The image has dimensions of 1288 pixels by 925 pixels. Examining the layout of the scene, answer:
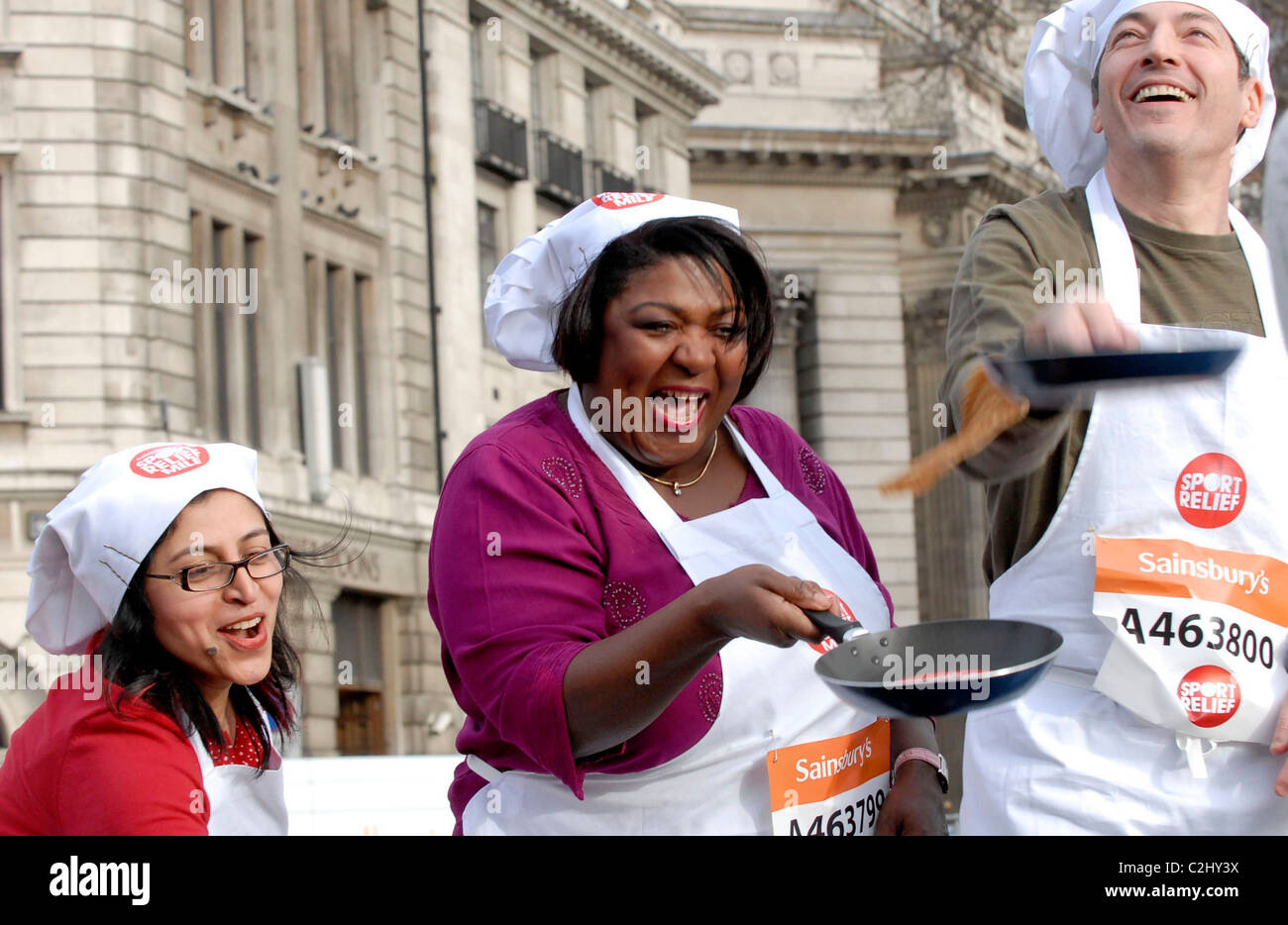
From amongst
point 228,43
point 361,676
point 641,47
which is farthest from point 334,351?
point 641,47

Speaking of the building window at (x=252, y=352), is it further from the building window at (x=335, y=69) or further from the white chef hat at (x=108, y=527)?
the white chef hat at (x=108, y=527)

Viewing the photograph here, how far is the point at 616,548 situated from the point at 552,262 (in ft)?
1.56

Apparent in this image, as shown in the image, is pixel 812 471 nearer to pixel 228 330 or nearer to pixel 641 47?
pixel 228 330

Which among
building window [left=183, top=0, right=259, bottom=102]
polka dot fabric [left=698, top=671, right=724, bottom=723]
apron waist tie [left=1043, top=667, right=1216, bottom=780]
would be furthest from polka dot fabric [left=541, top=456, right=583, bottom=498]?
building window [left=183, top=0, right=259, bottom=102]

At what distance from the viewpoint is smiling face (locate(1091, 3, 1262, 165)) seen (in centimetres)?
242

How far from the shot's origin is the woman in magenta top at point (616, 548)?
7.03 ft

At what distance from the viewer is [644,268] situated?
252 centimetres

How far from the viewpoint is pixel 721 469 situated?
266cm

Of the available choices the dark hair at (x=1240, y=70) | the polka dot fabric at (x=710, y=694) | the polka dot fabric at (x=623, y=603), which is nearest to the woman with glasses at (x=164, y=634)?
the polka dot fabric at (x=623, y=603)

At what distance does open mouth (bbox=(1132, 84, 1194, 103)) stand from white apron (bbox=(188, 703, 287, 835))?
1477 mm

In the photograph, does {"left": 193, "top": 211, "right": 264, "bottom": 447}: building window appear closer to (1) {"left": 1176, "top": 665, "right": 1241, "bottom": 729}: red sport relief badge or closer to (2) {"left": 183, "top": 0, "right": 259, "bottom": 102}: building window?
(2) {"left": 183, "top": 0, "right": 259, "bottom": 102}: building window
